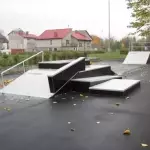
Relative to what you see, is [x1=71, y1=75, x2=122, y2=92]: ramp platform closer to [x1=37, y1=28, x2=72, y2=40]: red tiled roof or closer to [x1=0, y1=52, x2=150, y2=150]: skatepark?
[x1=0, y1=52, x2=150, y2=150]: skatepark

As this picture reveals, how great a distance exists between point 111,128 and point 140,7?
15221 millimetres

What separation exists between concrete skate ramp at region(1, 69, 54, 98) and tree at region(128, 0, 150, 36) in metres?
11.2

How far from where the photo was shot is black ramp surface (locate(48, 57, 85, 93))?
7.46 m

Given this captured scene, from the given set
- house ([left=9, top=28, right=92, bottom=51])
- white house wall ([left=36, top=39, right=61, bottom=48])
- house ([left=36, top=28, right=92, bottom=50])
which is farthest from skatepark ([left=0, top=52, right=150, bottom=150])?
white house wall ([left=36, top=39, right=61, bottom=48])

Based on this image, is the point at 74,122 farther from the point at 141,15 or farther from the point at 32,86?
the point at 141,15

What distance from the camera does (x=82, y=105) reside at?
6.45 m

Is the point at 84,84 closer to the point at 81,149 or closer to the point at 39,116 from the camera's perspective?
the point at 39,116

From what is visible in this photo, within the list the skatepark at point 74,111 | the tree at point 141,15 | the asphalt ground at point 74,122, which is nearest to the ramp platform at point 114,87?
the skatepark at point 74,111

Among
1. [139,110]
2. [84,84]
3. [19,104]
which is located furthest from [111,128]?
[84,84]

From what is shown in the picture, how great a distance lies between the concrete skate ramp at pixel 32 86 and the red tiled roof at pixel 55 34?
4790 cm

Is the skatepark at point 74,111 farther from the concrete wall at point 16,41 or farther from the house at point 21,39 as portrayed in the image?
the concrete wall at point 16,41

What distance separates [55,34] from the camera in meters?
57.0

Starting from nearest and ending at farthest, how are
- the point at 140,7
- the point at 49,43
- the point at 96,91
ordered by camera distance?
the point at 96,91, the point at 140,7, the point at 49,43

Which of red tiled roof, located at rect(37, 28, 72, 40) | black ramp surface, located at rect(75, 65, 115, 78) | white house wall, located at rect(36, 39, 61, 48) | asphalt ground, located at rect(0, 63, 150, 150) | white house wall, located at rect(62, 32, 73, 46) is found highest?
red tiled roof, located at rect(37, 28, 72, 40)
